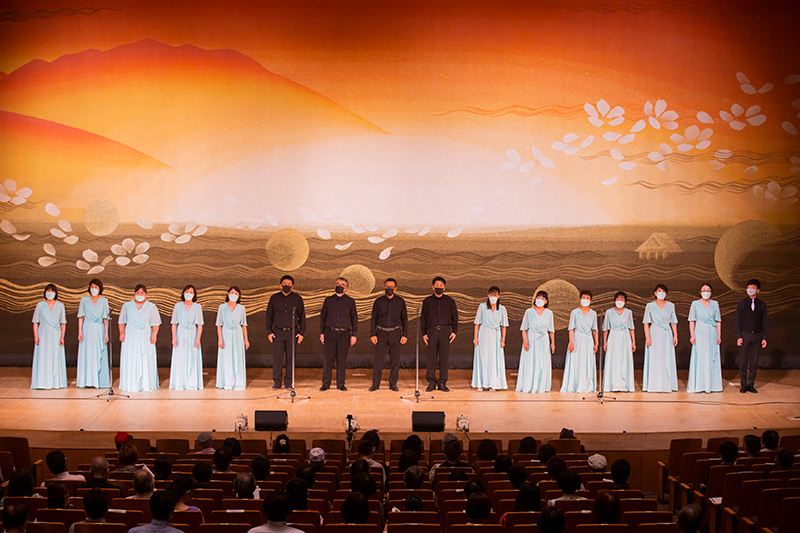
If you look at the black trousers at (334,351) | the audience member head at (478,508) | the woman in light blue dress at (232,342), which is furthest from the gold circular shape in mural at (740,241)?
the audience member head at (478,508)

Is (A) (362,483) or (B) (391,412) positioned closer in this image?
(A) (362,483)

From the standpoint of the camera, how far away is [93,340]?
1245cm

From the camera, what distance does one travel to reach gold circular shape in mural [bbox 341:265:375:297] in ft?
47.7

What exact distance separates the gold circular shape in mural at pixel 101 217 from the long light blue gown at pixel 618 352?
8478 mm

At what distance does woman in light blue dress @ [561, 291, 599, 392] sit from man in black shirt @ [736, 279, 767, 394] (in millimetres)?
2228

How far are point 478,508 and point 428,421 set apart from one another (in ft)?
14.9

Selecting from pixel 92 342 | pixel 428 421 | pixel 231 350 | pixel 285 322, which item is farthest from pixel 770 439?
pixel 92 342

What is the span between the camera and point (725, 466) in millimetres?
7156

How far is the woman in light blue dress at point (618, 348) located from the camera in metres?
12.5

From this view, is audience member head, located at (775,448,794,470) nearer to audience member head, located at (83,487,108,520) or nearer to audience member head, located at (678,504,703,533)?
audience member head, located at (678,504,703,533)

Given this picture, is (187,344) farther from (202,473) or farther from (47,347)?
(202,473)

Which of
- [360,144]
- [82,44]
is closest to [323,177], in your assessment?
[360,144]

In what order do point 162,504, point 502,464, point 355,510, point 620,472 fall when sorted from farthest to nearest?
point 502,464, point 620,472, point 355,510, point 162,504

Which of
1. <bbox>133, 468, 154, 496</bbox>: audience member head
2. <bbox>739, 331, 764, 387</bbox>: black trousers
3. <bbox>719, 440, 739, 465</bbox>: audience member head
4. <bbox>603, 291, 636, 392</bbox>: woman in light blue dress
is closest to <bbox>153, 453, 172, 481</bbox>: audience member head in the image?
<bbox>133, 468, 154, 496</bbox>: audience member head
